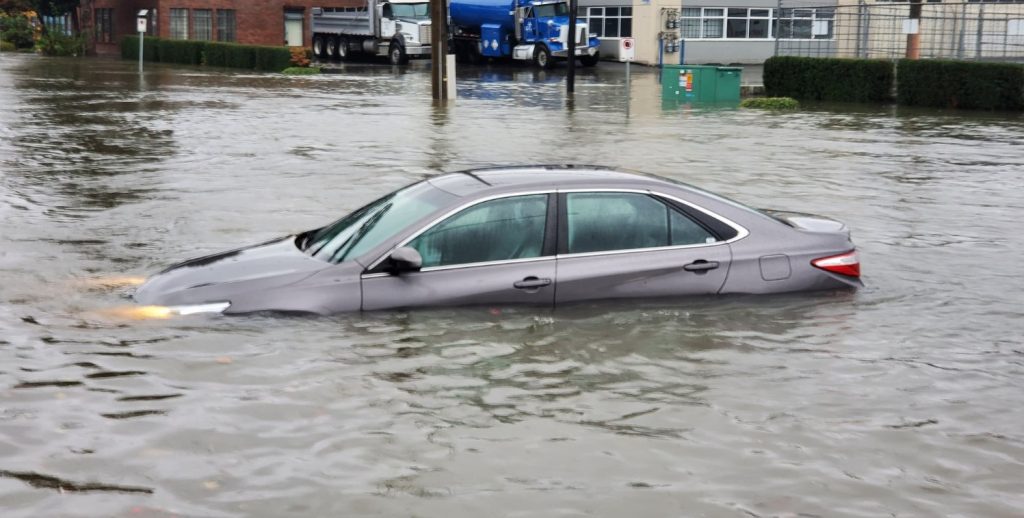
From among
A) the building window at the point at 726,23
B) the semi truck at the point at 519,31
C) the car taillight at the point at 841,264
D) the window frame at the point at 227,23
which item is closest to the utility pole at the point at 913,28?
the semi truck at the point at 519,31

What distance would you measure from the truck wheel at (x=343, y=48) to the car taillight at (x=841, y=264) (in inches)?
2095

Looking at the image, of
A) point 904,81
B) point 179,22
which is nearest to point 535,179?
point 904,81

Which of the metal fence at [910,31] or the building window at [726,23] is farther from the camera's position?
the building window at [726,23]

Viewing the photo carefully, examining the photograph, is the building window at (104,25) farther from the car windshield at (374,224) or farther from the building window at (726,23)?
the car windshield at (374,224)

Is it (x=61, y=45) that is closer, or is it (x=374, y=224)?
(x=374, y=224)

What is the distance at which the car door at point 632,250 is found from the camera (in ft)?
29.3

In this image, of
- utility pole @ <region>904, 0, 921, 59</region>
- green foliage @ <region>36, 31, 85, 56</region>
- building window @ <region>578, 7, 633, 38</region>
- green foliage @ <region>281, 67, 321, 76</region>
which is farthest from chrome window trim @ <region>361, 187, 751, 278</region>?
green foliage @ <region>36, 31, 85, 56</region>

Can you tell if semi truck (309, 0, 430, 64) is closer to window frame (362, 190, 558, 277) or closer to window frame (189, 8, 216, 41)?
window frame (189, 8, 216, 41)

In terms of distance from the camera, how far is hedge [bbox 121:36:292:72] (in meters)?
54.2

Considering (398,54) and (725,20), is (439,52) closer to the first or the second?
(398,54)

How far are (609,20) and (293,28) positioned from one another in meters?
20.2

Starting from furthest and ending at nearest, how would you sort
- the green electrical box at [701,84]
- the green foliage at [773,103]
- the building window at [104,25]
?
the building window at [104,25] → the green electrical box at [701,84] → the green foliage at [773,103]

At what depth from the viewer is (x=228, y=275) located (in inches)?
350

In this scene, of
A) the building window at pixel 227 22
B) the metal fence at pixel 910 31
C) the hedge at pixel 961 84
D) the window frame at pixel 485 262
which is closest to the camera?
the window frame at pixel 485 262
